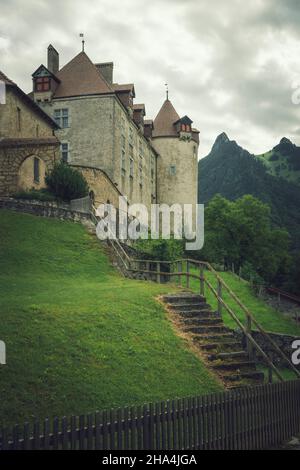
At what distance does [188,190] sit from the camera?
6075cm

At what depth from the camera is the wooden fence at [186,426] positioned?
23.5 feet

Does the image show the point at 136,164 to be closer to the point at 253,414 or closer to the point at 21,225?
the point at 21,225

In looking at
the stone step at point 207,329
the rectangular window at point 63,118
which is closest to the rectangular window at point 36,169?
the rectangular window at point 63,118

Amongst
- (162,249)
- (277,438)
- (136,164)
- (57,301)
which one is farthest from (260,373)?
(136,164)

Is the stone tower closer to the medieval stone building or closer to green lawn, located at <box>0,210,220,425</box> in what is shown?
the medieval stone building

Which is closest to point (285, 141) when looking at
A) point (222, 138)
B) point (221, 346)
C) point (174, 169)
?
point (222, 138)

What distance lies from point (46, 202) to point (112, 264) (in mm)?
8087

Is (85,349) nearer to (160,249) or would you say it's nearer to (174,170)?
(160,249)

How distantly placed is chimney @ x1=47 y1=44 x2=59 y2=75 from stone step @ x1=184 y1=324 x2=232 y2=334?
37817mm

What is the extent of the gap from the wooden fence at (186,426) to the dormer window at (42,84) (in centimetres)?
3836

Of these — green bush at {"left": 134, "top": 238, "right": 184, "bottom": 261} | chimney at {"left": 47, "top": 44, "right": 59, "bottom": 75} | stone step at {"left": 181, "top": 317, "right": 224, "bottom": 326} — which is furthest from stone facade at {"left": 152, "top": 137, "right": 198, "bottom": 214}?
stone step at {"left": 181, "top": 317, "right": 224, "bottom": 326}

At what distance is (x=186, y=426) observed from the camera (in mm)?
8859

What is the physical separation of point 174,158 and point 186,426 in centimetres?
5304

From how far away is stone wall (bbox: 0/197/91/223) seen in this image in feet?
88.5
